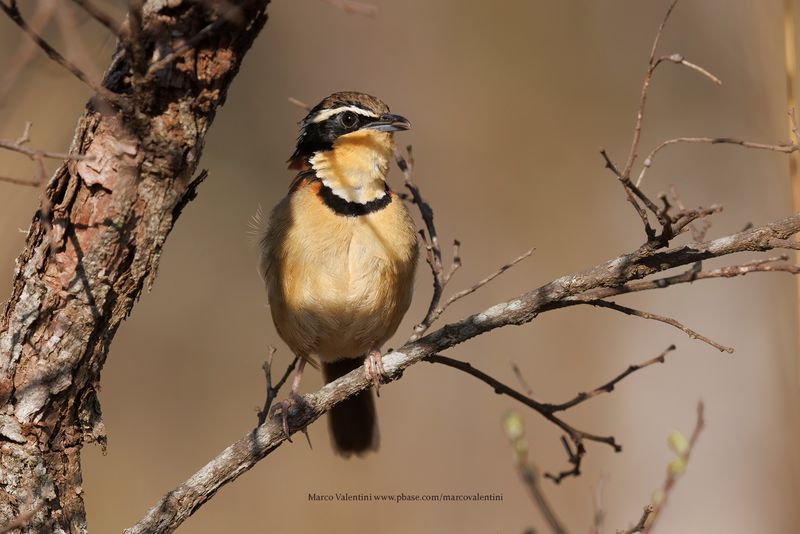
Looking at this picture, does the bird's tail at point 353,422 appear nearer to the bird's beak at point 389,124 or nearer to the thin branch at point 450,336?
the bird's beak at point 389,124

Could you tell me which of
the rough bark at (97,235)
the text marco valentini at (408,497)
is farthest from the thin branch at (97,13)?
the text marco valentini at (408,497)

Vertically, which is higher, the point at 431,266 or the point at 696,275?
the point at 431,266

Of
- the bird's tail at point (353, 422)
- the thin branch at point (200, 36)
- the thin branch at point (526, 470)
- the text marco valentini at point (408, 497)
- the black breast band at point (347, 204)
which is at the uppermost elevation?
the black breast band at point (347, 204)

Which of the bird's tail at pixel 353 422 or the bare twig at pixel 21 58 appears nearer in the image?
the bare twig at pixel 21 58

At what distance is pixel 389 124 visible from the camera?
409 cm

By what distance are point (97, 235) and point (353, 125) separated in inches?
72.9

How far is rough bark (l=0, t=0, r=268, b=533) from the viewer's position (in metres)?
2.43

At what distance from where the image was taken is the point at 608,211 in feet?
25.3

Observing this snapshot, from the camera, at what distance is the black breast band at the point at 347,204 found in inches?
159

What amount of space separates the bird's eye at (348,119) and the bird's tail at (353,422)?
1458mm

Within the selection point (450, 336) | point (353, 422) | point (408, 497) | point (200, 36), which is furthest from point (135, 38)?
point (408, 497)

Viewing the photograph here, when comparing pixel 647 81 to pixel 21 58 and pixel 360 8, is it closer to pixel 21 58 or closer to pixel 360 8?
pixel 360 8

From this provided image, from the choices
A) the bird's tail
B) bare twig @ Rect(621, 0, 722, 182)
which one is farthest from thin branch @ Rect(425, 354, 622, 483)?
the bird's tail

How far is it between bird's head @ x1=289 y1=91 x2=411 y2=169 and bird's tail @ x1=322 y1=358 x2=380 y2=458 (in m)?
1.36
